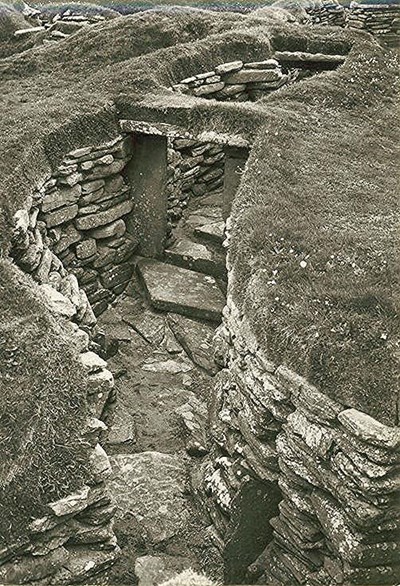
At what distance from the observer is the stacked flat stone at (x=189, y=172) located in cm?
1245

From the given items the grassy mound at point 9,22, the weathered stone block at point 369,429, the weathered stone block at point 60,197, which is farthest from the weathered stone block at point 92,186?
the grassy mound at point 9,22

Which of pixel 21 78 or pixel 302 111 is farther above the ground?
pixel 21 78

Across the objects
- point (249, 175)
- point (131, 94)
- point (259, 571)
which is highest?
point (131, 94)

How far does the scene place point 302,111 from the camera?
11.8 meters

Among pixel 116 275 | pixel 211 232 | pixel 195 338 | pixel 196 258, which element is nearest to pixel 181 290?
pixel 196 258

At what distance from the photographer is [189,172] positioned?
517 inches

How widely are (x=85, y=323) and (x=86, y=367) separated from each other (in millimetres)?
2312

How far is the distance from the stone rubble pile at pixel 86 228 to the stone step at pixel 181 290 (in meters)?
0.51

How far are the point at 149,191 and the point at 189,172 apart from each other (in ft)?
5.40

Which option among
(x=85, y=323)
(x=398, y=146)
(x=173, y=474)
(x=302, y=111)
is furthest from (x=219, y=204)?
(x=173, y=474)

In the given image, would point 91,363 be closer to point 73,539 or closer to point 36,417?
point 36,417

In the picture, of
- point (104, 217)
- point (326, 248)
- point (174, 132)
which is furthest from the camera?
point (104, 217)

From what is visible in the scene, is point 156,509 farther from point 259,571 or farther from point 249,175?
point 249,175

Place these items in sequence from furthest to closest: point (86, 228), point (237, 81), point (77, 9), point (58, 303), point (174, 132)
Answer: point (77, 9), point (237, 81), point (174, 132), point (86, 228), point (58, 303)
